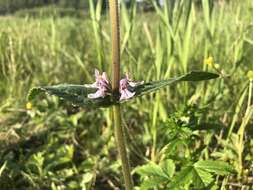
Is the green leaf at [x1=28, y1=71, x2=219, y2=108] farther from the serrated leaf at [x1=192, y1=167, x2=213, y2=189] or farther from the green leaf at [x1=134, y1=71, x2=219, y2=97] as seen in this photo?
the serrated leaf at [x1=192, y1=167, x2=213, y2=189]

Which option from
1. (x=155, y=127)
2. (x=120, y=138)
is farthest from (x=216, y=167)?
(x=155, y=127)

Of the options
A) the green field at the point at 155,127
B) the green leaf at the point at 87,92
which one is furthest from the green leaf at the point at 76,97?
the green field at the point at 155,127

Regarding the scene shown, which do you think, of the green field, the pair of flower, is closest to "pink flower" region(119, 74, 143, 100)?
the pair of flower

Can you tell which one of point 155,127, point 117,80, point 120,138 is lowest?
point 155,127

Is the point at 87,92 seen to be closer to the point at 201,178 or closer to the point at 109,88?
the point at 109,88

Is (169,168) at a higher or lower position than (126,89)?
lower

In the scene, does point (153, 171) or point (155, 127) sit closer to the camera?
point (153, 171)
